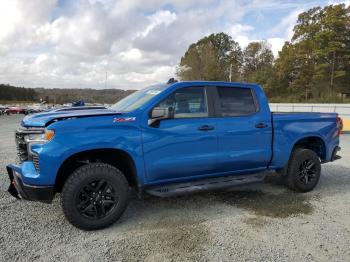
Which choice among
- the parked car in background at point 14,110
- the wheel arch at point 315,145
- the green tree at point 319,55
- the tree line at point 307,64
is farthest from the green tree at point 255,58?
the wheel arch at point 315,145

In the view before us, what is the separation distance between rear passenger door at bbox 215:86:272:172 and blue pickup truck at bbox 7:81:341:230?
0.05 ft

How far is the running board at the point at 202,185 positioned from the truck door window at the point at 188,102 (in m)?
0.95

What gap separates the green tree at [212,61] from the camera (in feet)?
179

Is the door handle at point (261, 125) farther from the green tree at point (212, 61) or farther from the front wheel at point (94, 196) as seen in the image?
the green tree at point (212, 61)

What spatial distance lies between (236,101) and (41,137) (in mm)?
2802

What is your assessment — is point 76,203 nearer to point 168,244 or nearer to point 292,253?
point 168,244

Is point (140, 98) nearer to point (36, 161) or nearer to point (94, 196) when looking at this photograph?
point (94, 196)

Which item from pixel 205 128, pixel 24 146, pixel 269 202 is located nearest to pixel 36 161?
pixel 24 146

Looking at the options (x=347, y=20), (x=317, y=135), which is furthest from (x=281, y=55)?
(x=317, y=135)

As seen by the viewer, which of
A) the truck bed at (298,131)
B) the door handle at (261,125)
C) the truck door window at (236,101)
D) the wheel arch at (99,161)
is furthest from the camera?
the truck bed at (298,131)

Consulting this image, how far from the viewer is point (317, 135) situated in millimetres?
5773

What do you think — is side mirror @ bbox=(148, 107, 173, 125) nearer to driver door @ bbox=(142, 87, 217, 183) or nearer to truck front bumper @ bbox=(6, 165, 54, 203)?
driver door @ bbox=(142, 87, 217, 183)

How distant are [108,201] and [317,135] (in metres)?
3.80

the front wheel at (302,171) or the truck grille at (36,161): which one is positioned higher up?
the truck grille at (36,161)
